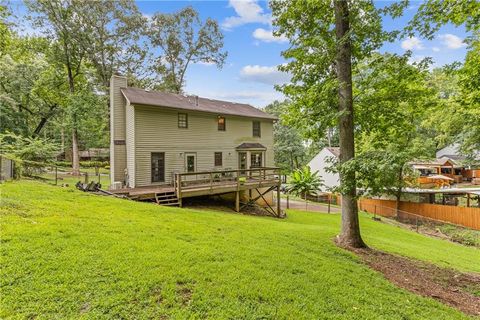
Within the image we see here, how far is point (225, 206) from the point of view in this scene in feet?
48.5

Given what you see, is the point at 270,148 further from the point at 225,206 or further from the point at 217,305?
the point at 217,305

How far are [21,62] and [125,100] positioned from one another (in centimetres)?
1268

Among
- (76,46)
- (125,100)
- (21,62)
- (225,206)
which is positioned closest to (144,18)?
(76,46)

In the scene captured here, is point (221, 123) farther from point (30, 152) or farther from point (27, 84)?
point (27, 84)

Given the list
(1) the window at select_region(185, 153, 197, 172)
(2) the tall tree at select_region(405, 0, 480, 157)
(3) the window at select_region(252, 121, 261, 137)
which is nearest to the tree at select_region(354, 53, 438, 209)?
(2) the tall tree at select_region(405, 0, 480, 157)

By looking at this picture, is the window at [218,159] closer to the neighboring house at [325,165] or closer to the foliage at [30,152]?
the foliage at [30,152]

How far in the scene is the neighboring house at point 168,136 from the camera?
14016 mm

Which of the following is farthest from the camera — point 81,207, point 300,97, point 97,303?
point 300,97

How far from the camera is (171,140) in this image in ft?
49.7

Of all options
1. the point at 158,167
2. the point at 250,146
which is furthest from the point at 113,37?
the point at 250,146

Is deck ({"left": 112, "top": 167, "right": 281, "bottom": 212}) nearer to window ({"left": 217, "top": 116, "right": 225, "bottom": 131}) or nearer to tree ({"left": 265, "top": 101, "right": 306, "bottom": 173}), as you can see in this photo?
window ({"left": 217, "top": 116, "right": 225, "bottom": 131})

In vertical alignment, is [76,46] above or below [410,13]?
above

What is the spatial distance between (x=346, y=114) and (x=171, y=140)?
10.6 metres

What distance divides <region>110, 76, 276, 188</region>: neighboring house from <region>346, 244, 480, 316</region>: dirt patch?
10996mm
